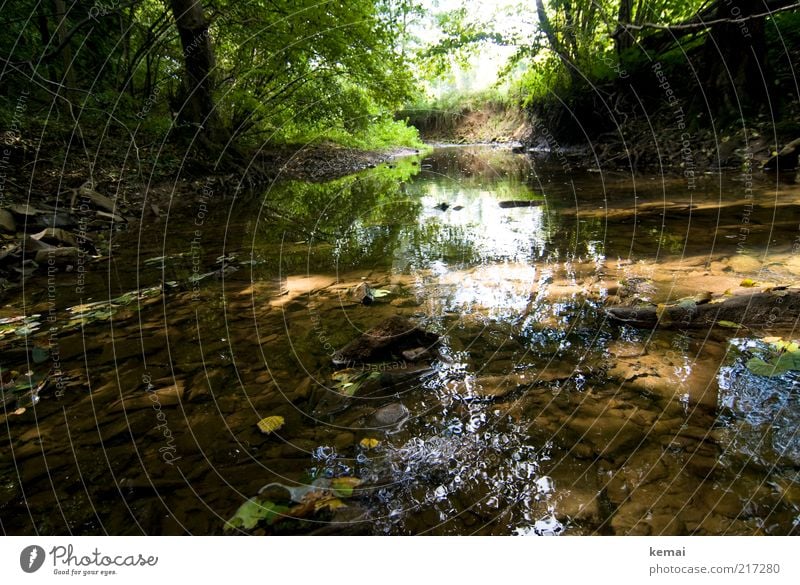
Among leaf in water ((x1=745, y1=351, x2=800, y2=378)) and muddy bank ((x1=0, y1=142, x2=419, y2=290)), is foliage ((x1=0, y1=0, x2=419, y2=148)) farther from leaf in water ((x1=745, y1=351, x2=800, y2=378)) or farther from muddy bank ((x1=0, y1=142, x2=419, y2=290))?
leaf in water ((x1=745, y1=351, x2=800, y2=378))

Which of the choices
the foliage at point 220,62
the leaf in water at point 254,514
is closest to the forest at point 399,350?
the leaf in water at point 254,514

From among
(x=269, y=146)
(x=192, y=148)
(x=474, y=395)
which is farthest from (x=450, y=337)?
(x=269, y=146)

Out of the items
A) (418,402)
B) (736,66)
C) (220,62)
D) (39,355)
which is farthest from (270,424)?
(220,62)

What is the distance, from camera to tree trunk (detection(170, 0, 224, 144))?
9090 mm

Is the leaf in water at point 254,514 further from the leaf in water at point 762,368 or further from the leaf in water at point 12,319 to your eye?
the leaf in water at point 12,319

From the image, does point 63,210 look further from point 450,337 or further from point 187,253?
point 450,337

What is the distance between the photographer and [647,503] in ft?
4.68

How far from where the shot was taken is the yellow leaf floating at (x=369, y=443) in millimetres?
1813

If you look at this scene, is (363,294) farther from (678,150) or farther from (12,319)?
(678,150)

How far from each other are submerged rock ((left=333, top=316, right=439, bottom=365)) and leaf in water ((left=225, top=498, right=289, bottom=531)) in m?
→ 1.04

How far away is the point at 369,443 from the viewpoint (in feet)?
6.01

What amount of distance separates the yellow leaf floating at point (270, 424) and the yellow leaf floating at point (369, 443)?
0.42m

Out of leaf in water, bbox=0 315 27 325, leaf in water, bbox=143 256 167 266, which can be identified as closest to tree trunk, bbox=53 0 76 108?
leaf in water, bbox=143 256 167 266

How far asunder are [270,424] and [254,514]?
0.53 meters
